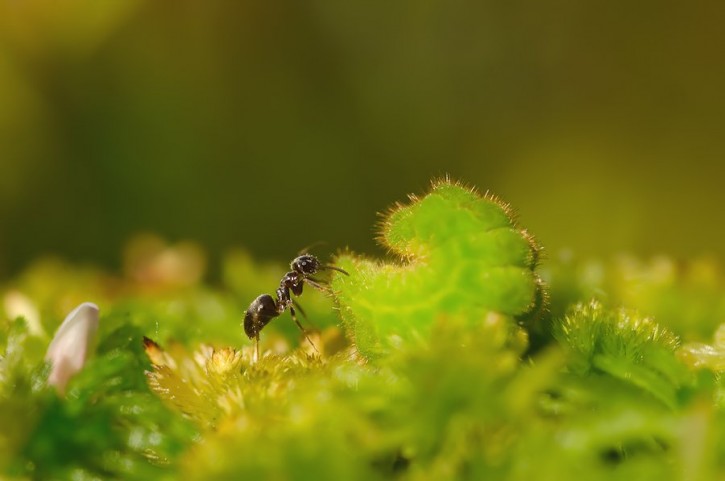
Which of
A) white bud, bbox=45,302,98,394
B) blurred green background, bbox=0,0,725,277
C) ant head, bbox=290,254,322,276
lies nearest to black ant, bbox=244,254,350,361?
ant head, bbox=290,254,322,276

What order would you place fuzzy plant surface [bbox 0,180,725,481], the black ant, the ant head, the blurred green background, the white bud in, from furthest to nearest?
the blurred green background, the ant head, the black ant, the white bud, fuzzy plant surface [bbox 0,180,725,481]

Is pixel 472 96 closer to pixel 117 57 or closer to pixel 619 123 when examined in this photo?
pixel 619 123

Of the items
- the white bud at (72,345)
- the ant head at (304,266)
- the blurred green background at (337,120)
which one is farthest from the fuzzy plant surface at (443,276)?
the blurred green background at (337,120)

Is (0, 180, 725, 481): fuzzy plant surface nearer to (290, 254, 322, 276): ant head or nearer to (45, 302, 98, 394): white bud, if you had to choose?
(45, 302, 98, 394): white bud

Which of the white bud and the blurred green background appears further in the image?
the blurred green background

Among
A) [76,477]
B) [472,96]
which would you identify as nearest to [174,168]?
[472,96]
